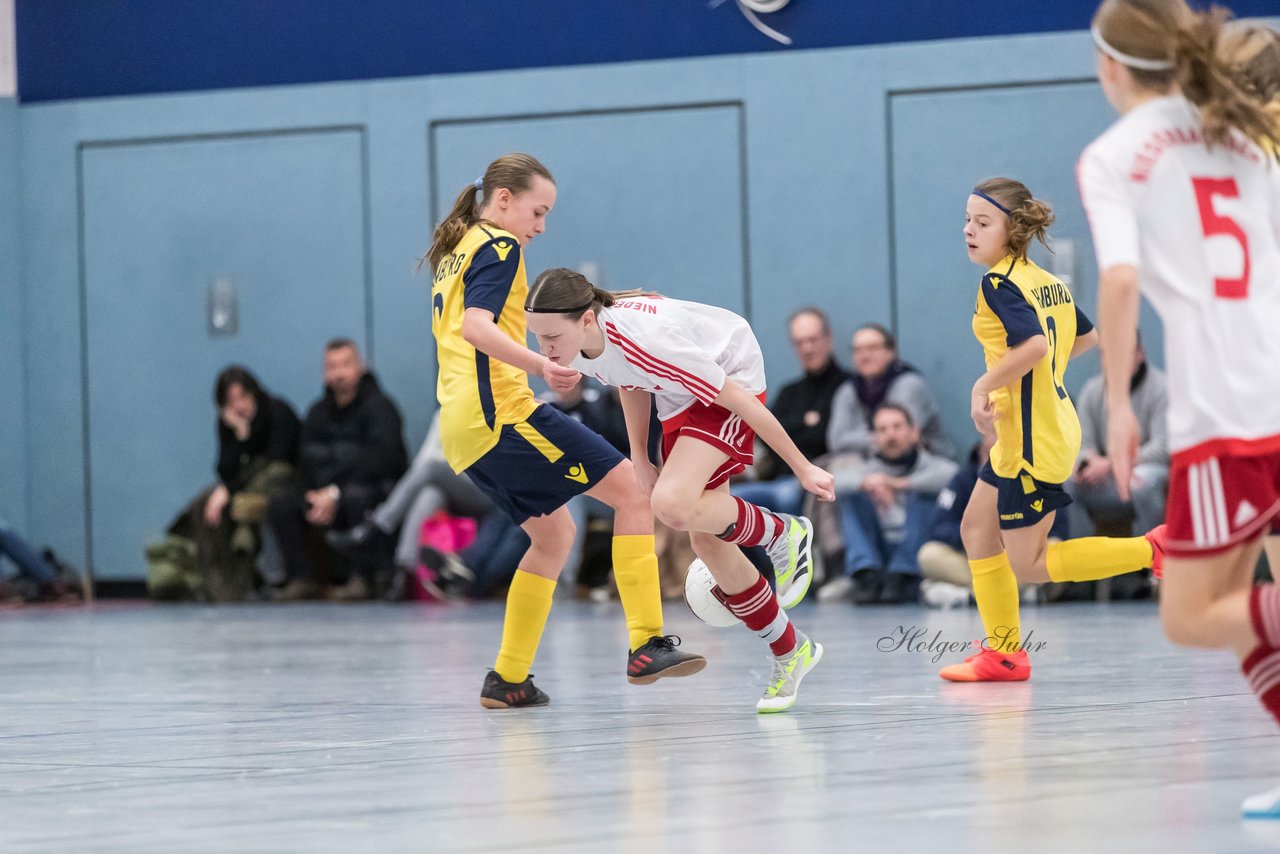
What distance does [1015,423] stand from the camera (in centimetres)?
607

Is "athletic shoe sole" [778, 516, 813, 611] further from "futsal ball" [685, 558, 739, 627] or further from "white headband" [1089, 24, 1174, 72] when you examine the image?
"white headband" [1089, 24, 1174, 72]

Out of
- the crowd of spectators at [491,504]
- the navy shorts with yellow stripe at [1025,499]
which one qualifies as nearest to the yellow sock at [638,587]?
the navy shorts with yellow stripe at [1025,499]

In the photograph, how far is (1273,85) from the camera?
3656 mm

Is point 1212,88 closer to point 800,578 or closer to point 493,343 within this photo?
point 493,343

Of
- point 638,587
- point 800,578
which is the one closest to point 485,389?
point 638,587

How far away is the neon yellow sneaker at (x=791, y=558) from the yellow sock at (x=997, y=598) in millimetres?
571

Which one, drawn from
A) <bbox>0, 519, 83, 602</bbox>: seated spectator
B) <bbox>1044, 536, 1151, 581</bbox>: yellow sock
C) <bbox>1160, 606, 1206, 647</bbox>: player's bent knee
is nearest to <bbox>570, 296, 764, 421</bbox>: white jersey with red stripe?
<bbox>1044, 536, 1151, 581</bbox>: yellow sock

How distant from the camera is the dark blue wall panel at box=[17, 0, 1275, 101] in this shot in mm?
12070

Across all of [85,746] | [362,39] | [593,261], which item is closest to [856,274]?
[593,261]

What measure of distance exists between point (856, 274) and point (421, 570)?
3.33 metres

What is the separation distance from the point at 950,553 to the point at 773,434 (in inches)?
207

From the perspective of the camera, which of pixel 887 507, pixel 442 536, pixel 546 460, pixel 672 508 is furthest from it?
pixel 442 536

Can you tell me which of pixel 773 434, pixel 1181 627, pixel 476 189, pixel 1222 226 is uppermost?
pixel 476 189

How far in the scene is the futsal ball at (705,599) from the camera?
5723 millimetres
